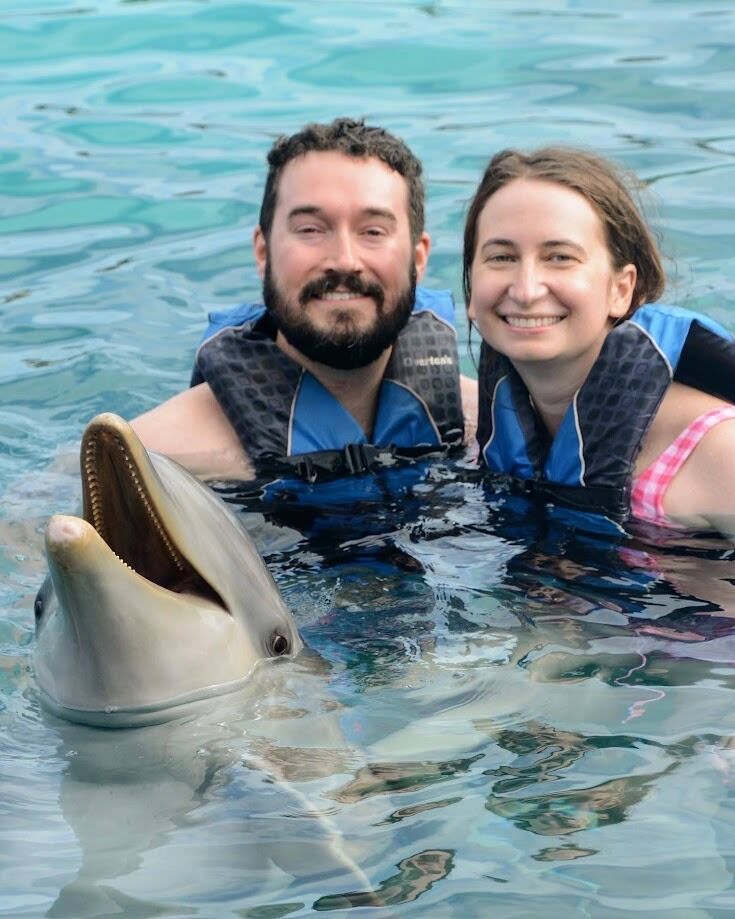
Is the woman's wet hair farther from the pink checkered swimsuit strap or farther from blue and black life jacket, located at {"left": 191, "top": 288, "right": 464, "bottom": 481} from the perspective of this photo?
blue and black life jacket, located at {"left": 191, "top": 288, "right": 464, "bottom": 481}

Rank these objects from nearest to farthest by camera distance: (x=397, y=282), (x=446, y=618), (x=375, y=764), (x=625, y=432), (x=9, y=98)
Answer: (x=375, y=764) < (x=446, y=618) < (x=625, y=432) < (x=397, y=282) < (x=9, y=98)

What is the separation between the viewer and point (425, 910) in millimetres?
3953

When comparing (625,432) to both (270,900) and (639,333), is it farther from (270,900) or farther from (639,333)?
(270,900)

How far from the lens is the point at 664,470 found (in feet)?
20.1

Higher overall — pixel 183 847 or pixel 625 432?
pixel 625 432

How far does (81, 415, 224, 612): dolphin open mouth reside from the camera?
4230 mm

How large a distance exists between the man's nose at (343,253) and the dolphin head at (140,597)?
242 centimetres

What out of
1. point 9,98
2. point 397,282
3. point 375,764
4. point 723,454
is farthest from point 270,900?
point 9,98

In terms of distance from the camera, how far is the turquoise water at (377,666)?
161 inches

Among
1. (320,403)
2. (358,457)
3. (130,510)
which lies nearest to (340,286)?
(320,403)

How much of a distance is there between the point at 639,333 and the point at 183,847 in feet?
10.0

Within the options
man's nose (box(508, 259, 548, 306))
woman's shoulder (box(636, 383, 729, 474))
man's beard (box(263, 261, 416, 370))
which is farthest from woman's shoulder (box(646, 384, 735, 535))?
man's beard (box(263, 261, 416, 370))

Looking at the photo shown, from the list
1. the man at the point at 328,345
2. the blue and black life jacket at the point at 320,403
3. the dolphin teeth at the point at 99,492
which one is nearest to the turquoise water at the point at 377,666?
the blue and black life jacket at the point at 320,403

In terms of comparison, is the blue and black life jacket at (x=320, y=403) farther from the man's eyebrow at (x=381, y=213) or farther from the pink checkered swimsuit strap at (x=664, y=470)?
the pink checkered swimsuit strap at (x=664, y=470)
